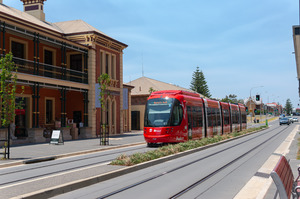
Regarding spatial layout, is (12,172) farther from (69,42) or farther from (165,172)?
(69,42)

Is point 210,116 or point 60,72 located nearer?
point 210,116

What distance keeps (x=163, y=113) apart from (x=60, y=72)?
14903 mm

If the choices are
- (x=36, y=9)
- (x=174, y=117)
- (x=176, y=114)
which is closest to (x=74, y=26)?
(x=36, y=9)

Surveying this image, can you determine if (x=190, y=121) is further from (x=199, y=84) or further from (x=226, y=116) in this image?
(x=199, y=84)

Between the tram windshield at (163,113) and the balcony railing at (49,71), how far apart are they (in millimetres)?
10329

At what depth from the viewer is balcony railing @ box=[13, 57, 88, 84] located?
26.2 metres

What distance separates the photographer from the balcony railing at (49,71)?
86.0 ft

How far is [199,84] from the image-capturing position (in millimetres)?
118562

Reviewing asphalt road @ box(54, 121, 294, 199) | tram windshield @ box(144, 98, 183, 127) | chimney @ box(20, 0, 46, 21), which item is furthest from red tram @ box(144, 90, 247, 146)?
chimney @ box(20, 0, 46, 21)

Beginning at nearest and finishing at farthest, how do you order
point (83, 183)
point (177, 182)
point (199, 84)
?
point (83, 183) → point (177, 182) → point (199, 84)

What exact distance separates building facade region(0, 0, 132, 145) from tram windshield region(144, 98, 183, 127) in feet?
24.6

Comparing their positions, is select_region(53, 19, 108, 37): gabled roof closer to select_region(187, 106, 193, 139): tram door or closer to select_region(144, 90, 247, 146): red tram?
select_region(144, 90, 247, 146): red tram

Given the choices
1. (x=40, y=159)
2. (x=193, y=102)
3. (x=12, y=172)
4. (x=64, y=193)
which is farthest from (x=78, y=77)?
(x=64, y=193)

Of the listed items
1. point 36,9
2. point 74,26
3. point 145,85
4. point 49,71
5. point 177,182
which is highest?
point 36,9
